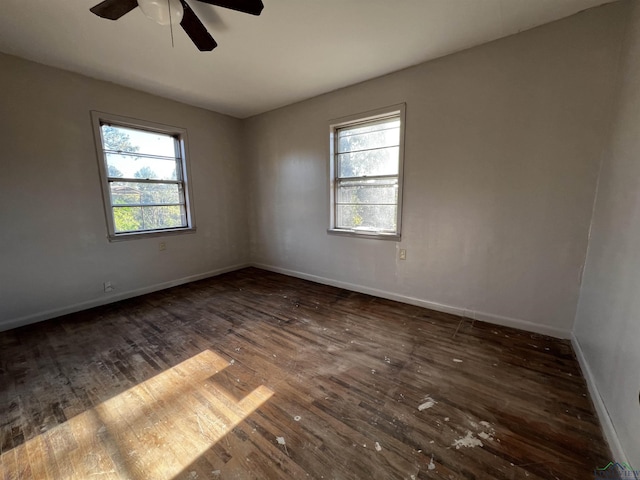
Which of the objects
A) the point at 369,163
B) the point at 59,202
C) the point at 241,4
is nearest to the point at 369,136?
the point at 369,163

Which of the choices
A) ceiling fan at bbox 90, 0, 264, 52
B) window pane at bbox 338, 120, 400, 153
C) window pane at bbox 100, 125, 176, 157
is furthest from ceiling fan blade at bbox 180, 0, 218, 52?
window pane at bbox 100, 125, 176, 157

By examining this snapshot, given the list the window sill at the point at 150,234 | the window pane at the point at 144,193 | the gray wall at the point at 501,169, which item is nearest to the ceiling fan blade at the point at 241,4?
the gray wall at the point at 501,169

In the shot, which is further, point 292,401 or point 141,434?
point 292,401

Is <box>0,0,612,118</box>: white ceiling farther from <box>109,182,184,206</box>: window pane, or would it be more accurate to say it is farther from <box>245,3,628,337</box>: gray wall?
<box>109,182,184,206</box>: window pane

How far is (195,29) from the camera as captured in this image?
1865 mm

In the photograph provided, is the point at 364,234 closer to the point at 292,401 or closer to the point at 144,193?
the point at 292,401

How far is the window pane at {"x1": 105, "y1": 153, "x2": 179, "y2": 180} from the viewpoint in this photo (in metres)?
3.19

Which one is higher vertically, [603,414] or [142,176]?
[142,176]

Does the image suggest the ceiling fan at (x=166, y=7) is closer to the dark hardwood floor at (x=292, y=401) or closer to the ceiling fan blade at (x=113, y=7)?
the ceiling fan blade at (x=113, y=7)

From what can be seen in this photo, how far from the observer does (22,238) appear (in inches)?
103

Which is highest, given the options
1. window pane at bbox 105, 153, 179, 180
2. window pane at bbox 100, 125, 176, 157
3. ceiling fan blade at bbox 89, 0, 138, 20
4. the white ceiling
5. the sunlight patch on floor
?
the white ceiling

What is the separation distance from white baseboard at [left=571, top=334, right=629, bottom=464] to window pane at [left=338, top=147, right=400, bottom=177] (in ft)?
7.58

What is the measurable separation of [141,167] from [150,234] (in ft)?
2.97

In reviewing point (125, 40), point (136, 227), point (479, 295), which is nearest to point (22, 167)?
point (136, 227)
